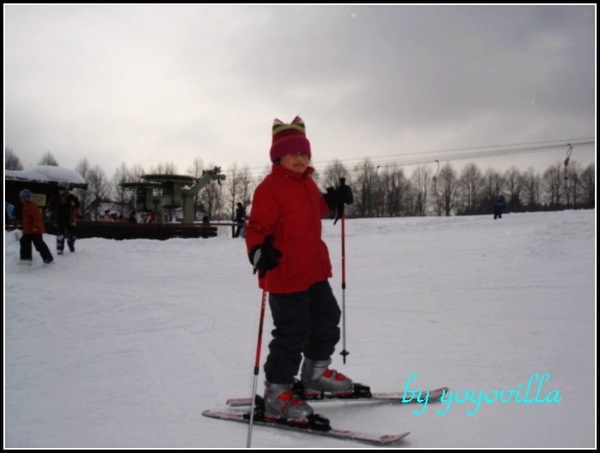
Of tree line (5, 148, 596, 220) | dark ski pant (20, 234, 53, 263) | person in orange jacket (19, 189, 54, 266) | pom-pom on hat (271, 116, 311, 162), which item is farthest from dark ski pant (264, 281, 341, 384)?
tree line (5, 148, 596, 220)

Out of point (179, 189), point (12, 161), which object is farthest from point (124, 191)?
point (179, 189)

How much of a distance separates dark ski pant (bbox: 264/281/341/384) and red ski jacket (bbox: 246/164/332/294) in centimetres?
9

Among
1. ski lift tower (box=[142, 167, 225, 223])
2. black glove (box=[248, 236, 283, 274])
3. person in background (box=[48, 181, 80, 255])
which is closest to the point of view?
black glove (box=[248, 236, 283, 274])

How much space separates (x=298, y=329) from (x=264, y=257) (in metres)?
0.58

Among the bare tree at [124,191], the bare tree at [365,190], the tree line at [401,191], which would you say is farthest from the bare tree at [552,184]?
the bare tree at [124,191]

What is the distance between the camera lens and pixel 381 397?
3.48m

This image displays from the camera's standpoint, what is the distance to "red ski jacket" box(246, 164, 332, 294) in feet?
11.0

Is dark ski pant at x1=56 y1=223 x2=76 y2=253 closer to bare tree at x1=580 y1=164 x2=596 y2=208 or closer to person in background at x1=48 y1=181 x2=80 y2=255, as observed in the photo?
person in background at x1=48 y1=181 x2=80 y2=255

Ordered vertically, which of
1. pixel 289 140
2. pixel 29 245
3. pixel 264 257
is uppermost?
pixel 289 140

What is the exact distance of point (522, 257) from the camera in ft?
33.8

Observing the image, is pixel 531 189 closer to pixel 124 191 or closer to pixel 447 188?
pixel 447 188

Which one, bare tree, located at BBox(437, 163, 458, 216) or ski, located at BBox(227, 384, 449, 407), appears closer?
ski, located at BBox(227, 384, 449, 407)

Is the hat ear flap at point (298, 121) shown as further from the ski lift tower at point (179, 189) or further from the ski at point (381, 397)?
the ski lift tower at point (179, 189)

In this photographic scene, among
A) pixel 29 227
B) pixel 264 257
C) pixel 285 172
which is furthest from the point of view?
pixel 29 227
